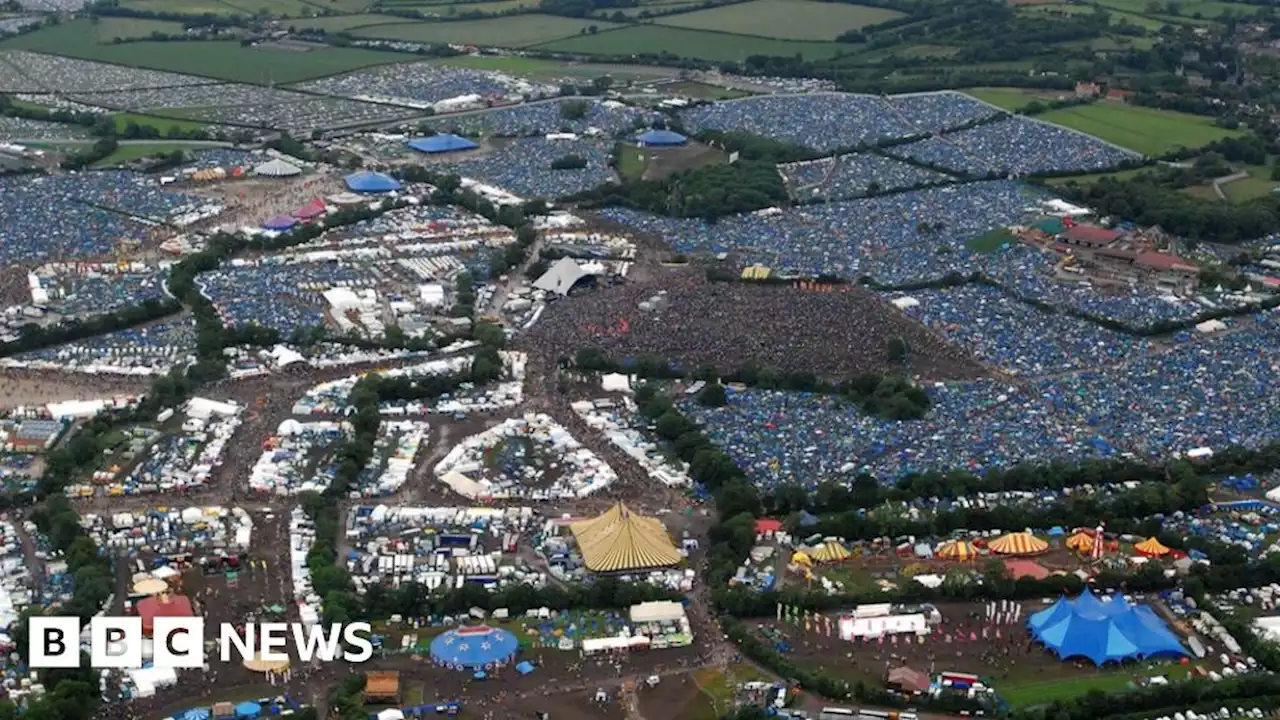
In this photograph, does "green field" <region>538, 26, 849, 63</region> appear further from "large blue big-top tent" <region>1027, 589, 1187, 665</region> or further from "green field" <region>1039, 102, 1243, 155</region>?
"large blue big-top tent" <region>1027, 589, 1187, 665</region>

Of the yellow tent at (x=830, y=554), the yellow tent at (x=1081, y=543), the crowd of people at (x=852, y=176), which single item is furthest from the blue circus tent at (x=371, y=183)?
the yellow tent at (x=1081, y=543)

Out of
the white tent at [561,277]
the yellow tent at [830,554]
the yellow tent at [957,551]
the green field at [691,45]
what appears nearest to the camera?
the yellow tent at [830,554]

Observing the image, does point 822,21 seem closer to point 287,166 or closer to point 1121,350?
point 287,166

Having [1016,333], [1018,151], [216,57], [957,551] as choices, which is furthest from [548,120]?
[957,551]

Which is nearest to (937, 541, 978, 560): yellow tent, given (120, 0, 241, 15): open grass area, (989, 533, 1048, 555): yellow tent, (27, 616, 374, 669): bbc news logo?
(989, 533, 1048, 555): yellow tent

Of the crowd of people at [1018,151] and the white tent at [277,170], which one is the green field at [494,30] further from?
the crowd of people at [1018,151]
